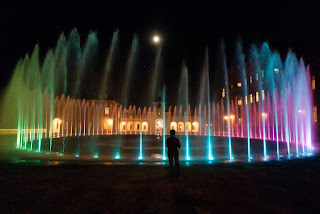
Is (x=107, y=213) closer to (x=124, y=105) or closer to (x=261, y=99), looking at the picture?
(x=261, y=99)

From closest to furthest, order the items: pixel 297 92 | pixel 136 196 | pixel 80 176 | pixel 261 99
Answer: pixel 136 196 → pixel 80 176 → pixel 297 92 → pixel 261 99

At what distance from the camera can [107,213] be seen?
4.33 meters

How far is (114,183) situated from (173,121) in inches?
2001

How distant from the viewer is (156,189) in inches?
232

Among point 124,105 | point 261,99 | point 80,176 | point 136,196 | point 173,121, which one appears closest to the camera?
point 136,196

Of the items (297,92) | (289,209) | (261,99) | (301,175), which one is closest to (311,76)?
(297,92)

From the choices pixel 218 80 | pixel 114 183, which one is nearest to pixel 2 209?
pixel 114 183

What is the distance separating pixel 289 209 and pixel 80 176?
6510 millimetres

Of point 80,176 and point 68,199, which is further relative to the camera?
point 80,176

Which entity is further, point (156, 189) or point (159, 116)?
point (159, 116)

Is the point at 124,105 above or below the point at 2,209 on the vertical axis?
above

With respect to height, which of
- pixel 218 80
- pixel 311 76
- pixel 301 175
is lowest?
pixel 301 175

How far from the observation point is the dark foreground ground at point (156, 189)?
4.64 meters

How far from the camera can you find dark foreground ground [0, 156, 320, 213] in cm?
464
